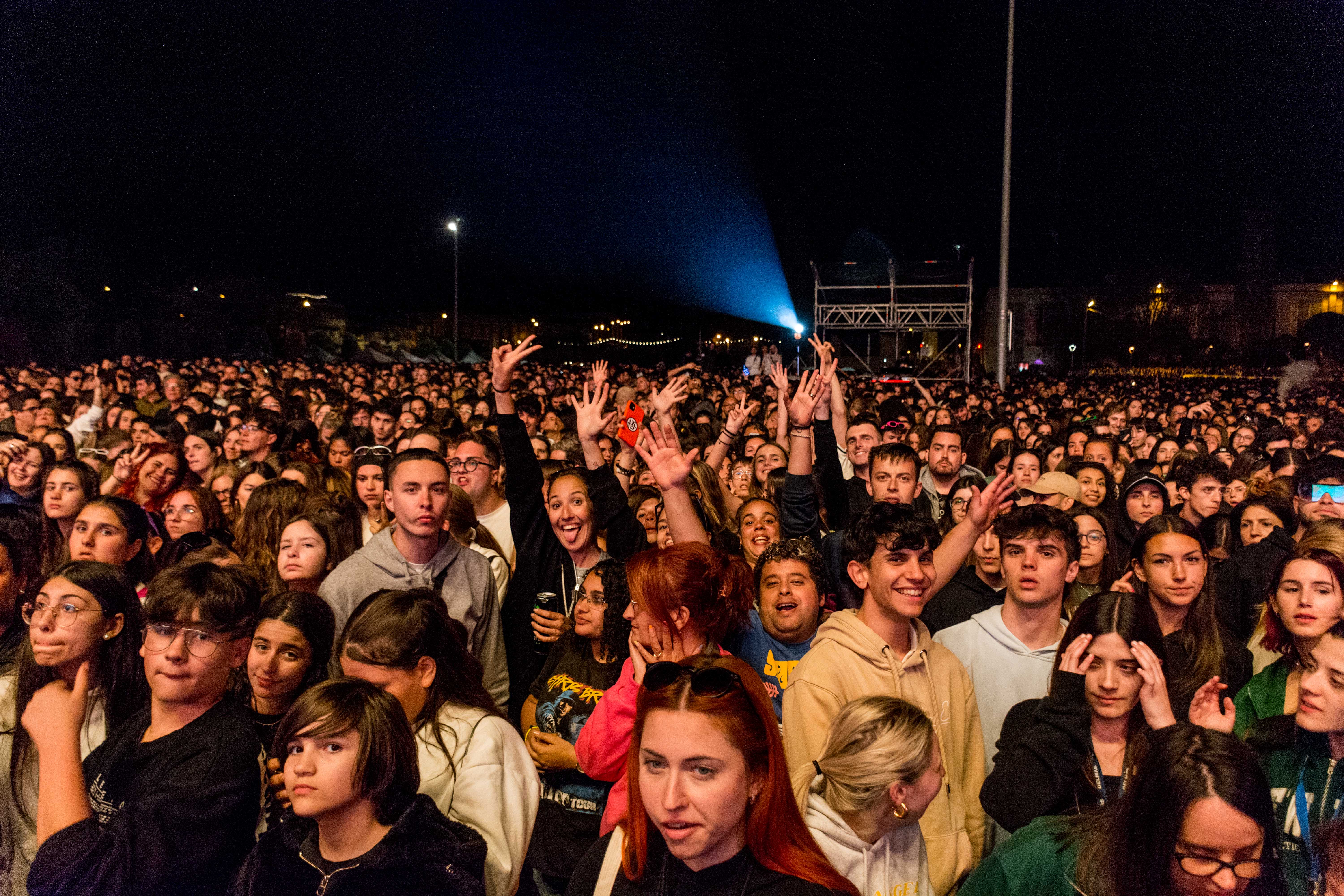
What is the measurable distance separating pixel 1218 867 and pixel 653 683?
1.32 meters

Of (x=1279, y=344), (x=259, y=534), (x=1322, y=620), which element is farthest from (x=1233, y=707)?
(x=1279, y=344)

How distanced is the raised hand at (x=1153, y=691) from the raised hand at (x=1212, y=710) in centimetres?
2

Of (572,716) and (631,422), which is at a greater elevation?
(631,422)

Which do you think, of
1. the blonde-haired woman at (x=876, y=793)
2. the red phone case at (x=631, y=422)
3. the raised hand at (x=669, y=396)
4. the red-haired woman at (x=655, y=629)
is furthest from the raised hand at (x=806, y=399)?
the blonde-haired woman at (x=876, y=793)

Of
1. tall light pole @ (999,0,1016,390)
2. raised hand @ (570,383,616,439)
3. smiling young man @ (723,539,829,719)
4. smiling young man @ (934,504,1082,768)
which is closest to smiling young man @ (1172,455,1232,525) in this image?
smiling young man @ (934,504,1082,768)

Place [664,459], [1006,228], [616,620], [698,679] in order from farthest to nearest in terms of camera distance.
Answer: [1006,228] → [664,459] → [616,620] → [698,679]

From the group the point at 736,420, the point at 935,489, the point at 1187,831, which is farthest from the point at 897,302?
the point at 1187,831

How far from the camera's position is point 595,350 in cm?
5369

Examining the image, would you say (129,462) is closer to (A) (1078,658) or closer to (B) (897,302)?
(A) (1078,658)

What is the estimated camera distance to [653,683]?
2152 millimetres

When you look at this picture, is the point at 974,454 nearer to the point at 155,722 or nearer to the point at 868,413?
the point at 868,413

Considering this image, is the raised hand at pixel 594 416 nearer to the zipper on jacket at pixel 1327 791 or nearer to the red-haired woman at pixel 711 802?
the red-haired woman at pixel 711 802

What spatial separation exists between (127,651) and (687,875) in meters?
2.29

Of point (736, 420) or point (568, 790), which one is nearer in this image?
point (568, 790)
